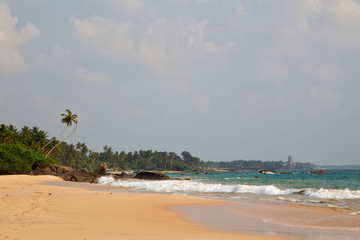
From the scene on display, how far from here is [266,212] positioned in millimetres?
14750

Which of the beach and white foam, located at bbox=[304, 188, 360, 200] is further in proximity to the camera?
white foam, located at bbox=[304, 188, 360, 200]

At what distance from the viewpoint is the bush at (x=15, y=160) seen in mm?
50188

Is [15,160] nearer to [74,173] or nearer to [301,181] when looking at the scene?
[74,173]

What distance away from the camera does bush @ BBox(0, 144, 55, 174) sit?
50.2m

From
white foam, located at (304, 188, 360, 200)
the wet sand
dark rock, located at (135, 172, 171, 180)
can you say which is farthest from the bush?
white foam, located at (304, 188, 360, 200)

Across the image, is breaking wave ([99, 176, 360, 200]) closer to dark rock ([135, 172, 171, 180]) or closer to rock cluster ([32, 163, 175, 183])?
rock cluster ([32, 163, 175, 183])

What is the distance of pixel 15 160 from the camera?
52000 mm

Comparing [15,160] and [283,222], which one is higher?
[15,160]

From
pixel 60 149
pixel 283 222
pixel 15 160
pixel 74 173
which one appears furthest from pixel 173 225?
pixel 60 149

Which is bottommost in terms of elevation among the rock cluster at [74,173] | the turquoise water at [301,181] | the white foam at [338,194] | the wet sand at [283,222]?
the turquoise water at [301,181]

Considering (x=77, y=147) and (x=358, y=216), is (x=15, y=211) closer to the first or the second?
(x=358, y=216)

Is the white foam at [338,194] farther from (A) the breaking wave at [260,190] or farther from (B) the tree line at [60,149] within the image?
(B) the tree line at [60,149]

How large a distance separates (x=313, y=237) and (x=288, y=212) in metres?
5.99

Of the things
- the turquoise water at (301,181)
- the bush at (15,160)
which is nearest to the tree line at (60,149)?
the bush at (15,160)
